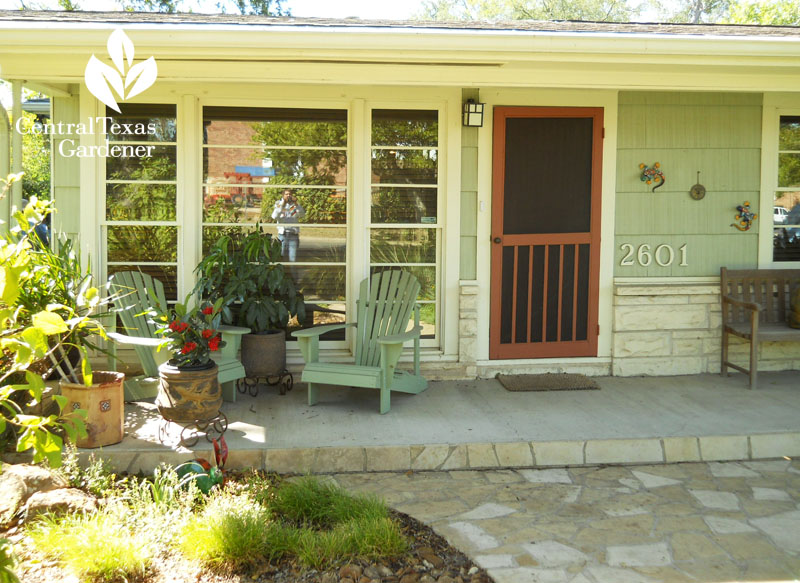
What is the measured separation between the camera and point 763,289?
5660 mm

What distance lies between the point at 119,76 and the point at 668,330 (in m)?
4.16

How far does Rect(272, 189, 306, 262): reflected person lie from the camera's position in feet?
17.8

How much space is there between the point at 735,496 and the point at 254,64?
358 cm

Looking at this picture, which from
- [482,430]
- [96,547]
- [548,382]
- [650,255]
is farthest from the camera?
[650,255]

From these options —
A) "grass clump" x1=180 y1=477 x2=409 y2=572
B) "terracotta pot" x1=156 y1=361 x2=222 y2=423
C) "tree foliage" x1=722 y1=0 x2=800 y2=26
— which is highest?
"tree foliage" x1=722 y1=0 x2=800 y2=26

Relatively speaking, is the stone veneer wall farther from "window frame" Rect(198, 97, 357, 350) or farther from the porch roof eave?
"window frame" Rect(198, 97, 357, 350)

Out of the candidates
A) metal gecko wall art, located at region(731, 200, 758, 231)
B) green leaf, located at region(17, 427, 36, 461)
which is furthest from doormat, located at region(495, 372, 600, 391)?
green leaf, located at region(17, 427, 36, 461)

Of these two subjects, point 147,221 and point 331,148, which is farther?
point 331,148

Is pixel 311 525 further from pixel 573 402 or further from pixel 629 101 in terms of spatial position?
pixel 629 101

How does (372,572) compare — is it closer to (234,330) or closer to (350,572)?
(350,572)

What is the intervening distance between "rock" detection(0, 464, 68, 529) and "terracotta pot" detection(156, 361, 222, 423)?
0.65 metres

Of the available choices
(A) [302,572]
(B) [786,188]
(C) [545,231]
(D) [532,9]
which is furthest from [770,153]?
(D) [532,9]

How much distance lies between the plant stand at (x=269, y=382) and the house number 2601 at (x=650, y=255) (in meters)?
2.56

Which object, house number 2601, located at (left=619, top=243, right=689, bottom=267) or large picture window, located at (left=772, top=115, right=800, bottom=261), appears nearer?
house number 2601, located at (left=619, top=243, right=689, bottom=267)
